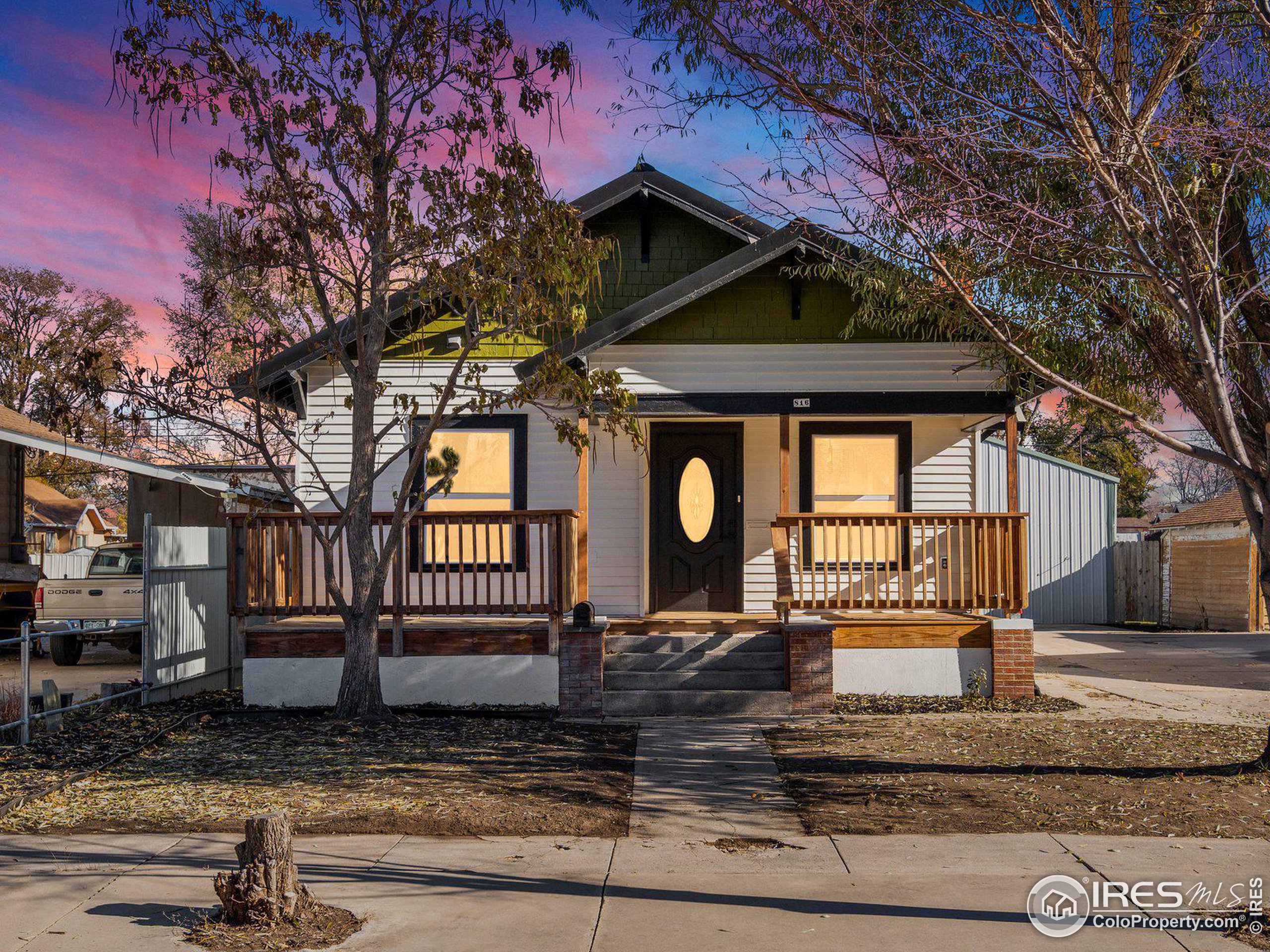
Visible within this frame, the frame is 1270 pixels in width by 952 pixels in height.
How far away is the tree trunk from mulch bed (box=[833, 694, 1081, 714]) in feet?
14.3

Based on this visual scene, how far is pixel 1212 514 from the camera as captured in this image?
2384 centimetres

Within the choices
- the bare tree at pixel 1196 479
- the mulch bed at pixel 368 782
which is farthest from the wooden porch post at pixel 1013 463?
Result: the bare tree at pixel 1196 479

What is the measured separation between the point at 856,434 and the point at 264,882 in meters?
9.58

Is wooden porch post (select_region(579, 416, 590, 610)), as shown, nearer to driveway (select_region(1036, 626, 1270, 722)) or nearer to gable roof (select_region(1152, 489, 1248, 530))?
driveway (select_region(1036, 626, 1270, 722))

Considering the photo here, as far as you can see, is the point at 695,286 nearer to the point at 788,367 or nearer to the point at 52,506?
the point at 788,367

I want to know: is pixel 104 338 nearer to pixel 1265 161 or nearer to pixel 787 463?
pixel 787 463

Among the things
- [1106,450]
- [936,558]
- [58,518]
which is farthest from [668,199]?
[58,518]

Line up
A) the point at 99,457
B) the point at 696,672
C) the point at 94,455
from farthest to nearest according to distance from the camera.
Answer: the point at 94,455 < the point at 99,457 < the point at 696,672

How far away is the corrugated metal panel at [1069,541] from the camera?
24.7 m

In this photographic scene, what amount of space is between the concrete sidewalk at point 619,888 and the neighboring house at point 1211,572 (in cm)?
1806

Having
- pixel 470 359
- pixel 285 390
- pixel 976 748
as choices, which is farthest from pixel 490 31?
pixel 976 748

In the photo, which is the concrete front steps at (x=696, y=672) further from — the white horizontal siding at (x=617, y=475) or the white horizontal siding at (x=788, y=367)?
the white horizontal siding at (x=788, y=367)

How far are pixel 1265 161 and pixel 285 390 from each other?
10.7 meters

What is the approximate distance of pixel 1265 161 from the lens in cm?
784
